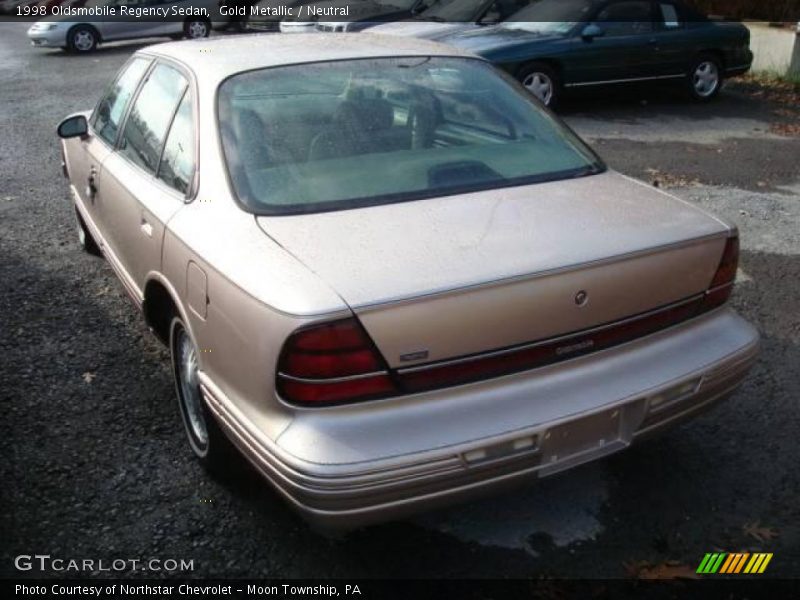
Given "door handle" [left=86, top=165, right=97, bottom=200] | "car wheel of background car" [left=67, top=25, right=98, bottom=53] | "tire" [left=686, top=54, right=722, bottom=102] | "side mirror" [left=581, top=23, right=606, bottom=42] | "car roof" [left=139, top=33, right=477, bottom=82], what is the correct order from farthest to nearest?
1. "car wheel of background car" [left=67, top=25, right=98, bottom=53]
2. "tire" [left=686, top=54, right=722, bottom=102]
3. "side mirror" [left=581, top=23, right=606, bottom=42]
4. "door handle" [left=86, top=165, right=97, bottom=200]
5. "car roof" [left=139, top=33, right=477, bottom=82]

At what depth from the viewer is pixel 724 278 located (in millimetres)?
2885

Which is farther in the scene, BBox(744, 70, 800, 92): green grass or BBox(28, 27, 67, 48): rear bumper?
BBox(28, 27, 67, 48): rear bumper

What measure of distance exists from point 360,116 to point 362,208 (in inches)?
23.1

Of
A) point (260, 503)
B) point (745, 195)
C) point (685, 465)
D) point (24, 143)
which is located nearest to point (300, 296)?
point (260, 503)

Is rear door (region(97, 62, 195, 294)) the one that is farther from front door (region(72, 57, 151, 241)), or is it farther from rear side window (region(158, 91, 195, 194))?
front door (region(72, 57, 151, 241))

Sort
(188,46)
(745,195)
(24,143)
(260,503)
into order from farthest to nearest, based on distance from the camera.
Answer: (24,143) → (745,195) → (188,46) → (260,503)

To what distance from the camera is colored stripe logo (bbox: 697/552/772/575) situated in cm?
270

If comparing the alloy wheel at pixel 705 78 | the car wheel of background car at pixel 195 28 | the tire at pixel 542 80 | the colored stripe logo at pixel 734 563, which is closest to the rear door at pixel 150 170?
the colored stripe logo at pixel 734 563

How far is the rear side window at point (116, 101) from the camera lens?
419 cm

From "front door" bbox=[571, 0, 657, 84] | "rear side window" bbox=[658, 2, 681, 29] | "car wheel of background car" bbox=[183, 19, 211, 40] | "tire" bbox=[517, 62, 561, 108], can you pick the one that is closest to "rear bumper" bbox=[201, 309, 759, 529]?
"tire" bbox=[517, 62, 561, 108]

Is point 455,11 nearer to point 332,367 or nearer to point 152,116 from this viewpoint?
point 152,116

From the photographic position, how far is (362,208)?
9.16ft

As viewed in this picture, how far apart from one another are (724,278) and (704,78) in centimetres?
970

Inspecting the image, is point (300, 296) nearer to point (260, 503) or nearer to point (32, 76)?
point (260, 503)
